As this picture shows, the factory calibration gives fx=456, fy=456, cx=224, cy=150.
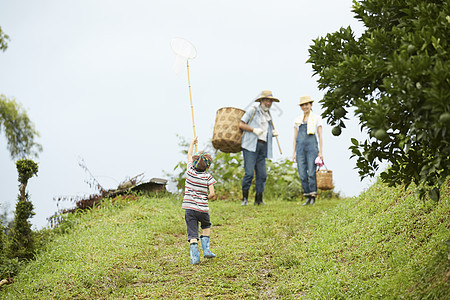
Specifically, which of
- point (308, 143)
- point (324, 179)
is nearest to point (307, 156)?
point (308, 143)

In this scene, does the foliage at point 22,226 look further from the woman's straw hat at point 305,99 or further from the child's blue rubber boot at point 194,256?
the woman's straw hat at point 305,99

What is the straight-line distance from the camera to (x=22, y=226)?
8.62 meters

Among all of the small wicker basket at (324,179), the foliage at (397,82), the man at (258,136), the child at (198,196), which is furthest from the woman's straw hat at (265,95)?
A: the foliage at (397,82)

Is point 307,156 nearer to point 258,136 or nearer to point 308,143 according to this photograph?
point 308,143

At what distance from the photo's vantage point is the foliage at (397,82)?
138 inches

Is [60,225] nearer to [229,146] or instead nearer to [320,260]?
[229,146]

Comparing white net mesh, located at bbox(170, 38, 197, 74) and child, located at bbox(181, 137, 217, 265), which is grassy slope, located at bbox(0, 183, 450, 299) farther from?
white net mesh, located at bbox(170, 38, 197, 74)

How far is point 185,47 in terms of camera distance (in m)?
8.77

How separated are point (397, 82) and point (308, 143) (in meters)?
7.44

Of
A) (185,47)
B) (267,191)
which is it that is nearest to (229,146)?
(185,47)

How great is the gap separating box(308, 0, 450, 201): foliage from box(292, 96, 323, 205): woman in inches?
238

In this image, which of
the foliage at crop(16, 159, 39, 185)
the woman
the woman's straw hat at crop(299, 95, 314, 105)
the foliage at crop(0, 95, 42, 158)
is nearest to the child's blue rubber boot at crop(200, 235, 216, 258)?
the foliage at crop(16, 159, 39, 185)

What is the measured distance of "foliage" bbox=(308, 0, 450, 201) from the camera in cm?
350

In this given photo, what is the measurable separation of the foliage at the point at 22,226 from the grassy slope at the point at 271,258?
377 millimetres
